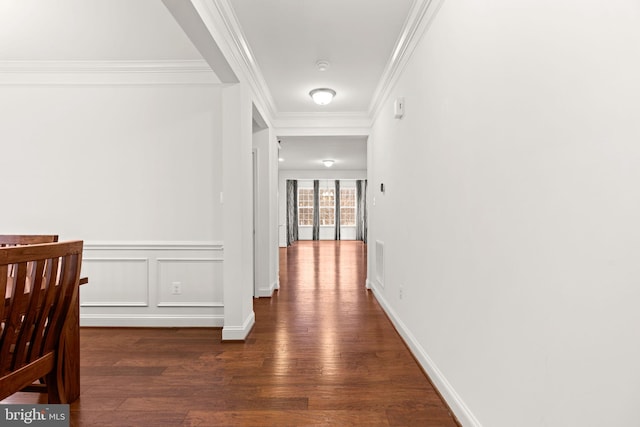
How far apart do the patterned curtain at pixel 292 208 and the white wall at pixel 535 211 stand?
10.1 meters

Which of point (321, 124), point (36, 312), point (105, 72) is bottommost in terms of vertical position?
point (36, 312)

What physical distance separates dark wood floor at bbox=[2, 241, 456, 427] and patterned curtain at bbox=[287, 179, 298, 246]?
8.50 meters

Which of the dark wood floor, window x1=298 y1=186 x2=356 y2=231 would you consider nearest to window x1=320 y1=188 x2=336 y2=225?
window x1=298 y1=186 x2=356 y2=231

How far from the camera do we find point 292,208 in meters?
12.5

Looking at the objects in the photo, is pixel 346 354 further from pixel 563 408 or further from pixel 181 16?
pixel 181 16

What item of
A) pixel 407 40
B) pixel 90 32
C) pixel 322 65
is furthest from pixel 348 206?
pixel 90 32

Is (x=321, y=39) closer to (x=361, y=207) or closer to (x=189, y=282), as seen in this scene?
(x=189, y=282)

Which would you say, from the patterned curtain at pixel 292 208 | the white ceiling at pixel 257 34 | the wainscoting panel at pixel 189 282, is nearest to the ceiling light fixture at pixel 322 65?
the white ceiling at pixel 257 34

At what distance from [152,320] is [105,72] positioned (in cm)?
251

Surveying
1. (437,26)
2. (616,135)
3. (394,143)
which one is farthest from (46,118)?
(616,135)

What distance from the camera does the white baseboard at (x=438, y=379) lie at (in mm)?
1789

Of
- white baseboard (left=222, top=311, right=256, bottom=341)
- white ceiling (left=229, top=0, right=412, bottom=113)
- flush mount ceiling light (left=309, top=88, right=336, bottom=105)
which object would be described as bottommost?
white baseboard (left=222, top=311, right=256, bottom=341)

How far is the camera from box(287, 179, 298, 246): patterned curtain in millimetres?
12359

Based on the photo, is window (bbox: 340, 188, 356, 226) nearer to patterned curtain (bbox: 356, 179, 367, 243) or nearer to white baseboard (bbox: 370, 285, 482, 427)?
patterned curtain (bbox: 356, 179, 367, 243)
